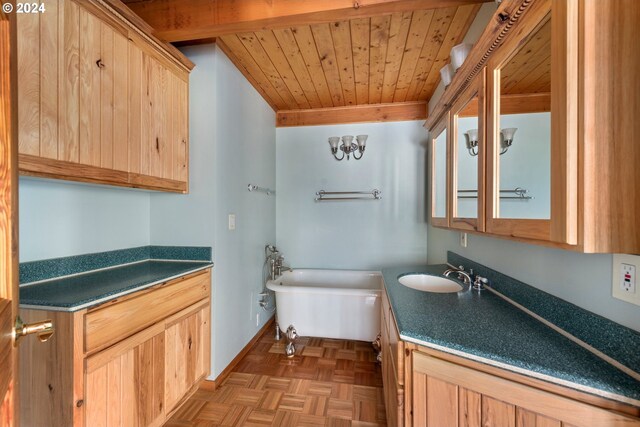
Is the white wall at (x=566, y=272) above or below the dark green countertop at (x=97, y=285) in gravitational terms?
above

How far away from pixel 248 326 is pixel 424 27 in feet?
8.66

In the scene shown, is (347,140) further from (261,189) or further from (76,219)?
(76,219)

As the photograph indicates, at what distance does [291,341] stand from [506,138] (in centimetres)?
213

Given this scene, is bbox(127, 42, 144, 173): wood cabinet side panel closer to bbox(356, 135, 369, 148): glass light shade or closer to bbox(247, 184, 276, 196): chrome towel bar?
bbox(247, 184, 276, 196): chrome towel bar

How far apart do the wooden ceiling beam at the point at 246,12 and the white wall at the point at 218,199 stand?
309 mm

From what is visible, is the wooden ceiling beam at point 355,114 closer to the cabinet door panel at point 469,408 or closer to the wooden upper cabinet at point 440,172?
the wooden upper cabinet at point 440,172

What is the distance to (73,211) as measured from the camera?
150 cm

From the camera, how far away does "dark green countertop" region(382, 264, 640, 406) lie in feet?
2.17

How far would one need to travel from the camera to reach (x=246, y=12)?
57.8 inches

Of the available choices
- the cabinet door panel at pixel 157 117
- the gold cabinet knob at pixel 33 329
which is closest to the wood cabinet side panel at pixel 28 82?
the cabinet door panel at pixel 157 117

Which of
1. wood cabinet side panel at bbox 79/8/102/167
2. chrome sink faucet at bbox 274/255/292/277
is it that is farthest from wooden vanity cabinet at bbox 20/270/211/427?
chrome sink faucet at bbox 274/255/292/277

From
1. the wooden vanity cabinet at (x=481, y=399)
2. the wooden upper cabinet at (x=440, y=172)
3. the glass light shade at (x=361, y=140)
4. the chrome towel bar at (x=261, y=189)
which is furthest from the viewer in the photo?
the glass light shade at (x=361, y=140)

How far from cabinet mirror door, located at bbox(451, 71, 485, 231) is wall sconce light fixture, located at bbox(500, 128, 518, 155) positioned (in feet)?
0.36

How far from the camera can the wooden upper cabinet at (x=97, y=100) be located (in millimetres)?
1037
